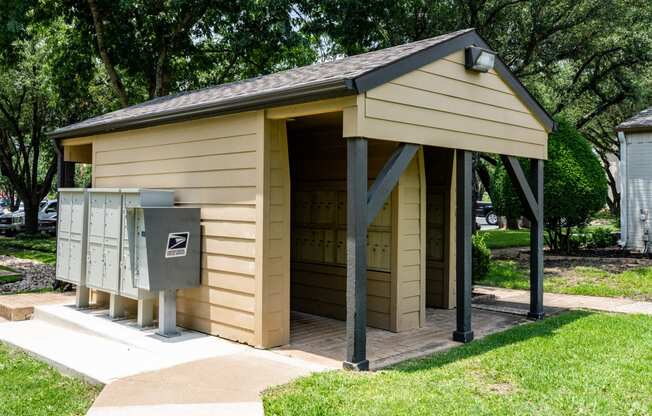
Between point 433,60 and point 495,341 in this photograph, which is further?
point 495,341

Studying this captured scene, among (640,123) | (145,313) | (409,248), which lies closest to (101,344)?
(145,313)

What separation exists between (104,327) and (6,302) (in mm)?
2435

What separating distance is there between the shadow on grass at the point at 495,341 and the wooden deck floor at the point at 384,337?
0.18m

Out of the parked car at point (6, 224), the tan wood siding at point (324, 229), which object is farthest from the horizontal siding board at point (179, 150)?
the parked car at point (6, 224)

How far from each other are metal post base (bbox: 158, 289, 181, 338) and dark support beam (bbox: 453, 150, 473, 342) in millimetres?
3021

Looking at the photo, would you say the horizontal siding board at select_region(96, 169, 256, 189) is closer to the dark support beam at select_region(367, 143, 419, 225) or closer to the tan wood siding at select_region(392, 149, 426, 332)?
the dark support beam at select_region(367, 143, 419, 225)

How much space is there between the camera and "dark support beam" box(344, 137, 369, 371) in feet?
15.9

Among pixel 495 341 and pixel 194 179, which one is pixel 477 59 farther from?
pixel 194 179

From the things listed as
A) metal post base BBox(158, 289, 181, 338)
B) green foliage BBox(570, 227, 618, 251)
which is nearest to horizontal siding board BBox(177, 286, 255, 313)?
metal post base BBox(158, 289, 181, 338)

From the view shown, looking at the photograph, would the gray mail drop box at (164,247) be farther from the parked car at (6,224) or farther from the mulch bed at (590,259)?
the parked car at (6,224)

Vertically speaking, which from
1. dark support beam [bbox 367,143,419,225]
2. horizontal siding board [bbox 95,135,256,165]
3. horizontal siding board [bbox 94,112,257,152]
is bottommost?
dark support beam [bbox 367,143,419,225]

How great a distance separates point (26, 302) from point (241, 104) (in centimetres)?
462

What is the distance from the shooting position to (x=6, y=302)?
784cm

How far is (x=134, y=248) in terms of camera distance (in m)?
6.11
